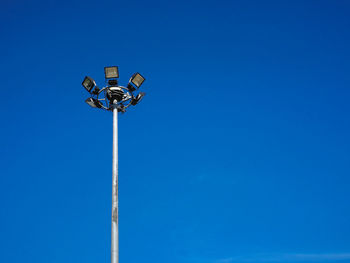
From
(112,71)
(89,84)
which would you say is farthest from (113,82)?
(89,84)

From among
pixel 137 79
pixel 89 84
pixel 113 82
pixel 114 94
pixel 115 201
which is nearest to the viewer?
pixel 115 201

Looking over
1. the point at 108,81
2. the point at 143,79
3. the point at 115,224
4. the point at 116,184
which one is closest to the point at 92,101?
the point at 108,81

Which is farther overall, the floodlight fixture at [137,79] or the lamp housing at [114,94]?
the floodlight fixture at [137,79]

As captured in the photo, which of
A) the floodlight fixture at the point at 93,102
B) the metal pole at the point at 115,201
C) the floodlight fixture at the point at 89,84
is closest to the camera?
the metal pole at the point at 115,201

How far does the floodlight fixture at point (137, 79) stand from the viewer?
1290 centimetres

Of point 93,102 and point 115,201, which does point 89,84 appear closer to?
point 93,102

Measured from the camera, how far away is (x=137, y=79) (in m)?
13.0

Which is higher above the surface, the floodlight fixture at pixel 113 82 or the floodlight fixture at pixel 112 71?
the floodlight fixture at pixel 112 71

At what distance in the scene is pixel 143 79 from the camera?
1316 cm

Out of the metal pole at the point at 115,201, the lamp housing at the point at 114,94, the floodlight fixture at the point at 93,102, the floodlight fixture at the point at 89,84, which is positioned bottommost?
the metal pole at the point at 115,201

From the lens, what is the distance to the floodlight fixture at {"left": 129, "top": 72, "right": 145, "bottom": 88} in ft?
42.3

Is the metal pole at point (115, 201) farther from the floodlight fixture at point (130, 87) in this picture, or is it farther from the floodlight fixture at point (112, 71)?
the floodlight fixture at point (112, 71)

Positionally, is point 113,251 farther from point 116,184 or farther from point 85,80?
point 85,80

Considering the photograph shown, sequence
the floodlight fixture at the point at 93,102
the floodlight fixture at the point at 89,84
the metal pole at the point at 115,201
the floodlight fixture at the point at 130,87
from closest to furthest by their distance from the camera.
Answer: the metal pole at the point at 115,201, the floodlight fixture at the point at 93,102, the floodlight fixture at the point at 89,84, the floodlight fixture at the point at 130,87
